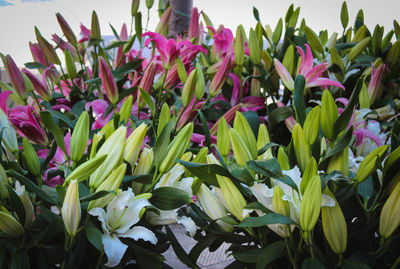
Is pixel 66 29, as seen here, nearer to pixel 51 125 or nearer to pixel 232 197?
pixel 51 125

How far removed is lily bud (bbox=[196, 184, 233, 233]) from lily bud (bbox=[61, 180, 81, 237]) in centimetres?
10

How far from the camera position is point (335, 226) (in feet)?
0.87

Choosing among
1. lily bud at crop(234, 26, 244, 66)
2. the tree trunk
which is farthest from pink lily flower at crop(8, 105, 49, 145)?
the tree trunk

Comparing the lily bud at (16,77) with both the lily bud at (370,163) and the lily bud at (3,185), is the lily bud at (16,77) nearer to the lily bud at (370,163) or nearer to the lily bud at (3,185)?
the lily bud at (3,185)

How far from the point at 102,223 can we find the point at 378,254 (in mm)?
202

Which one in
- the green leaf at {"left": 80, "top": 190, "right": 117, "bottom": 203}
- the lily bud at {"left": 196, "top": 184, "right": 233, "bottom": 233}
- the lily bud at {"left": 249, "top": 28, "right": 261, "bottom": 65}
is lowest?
the lily bud at {"left": 196, "top": 184, "right": 233, "bottom": 233}

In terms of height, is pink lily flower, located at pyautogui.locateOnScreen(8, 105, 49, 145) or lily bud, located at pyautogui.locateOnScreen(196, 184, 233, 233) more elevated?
pink lily flower, located at pyautogui.locateOnScreen(8, 105, 49, 145)

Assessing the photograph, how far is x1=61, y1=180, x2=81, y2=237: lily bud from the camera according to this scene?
0.25m

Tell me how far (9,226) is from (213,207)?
0.50ft

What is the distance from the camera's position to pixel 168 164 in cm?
30

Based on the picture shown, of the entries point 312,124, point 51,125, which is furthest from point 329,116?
point 51,125

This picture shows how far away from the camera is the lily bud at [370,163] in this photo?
0.87ft

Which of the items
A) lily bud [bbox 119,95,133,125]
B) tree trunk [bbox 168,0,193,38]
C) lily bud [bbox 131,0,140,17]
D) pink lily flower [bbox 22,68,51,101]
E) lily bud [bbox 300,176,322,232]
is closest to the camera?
lily bud [bbox 300,176,322,232]

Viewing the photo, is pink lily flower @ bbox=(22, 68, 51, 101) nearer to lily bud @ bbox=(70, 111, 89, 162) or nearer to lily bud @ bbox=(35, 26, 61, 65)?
lily bud @ bbox=(35, 26, 61, 65)
